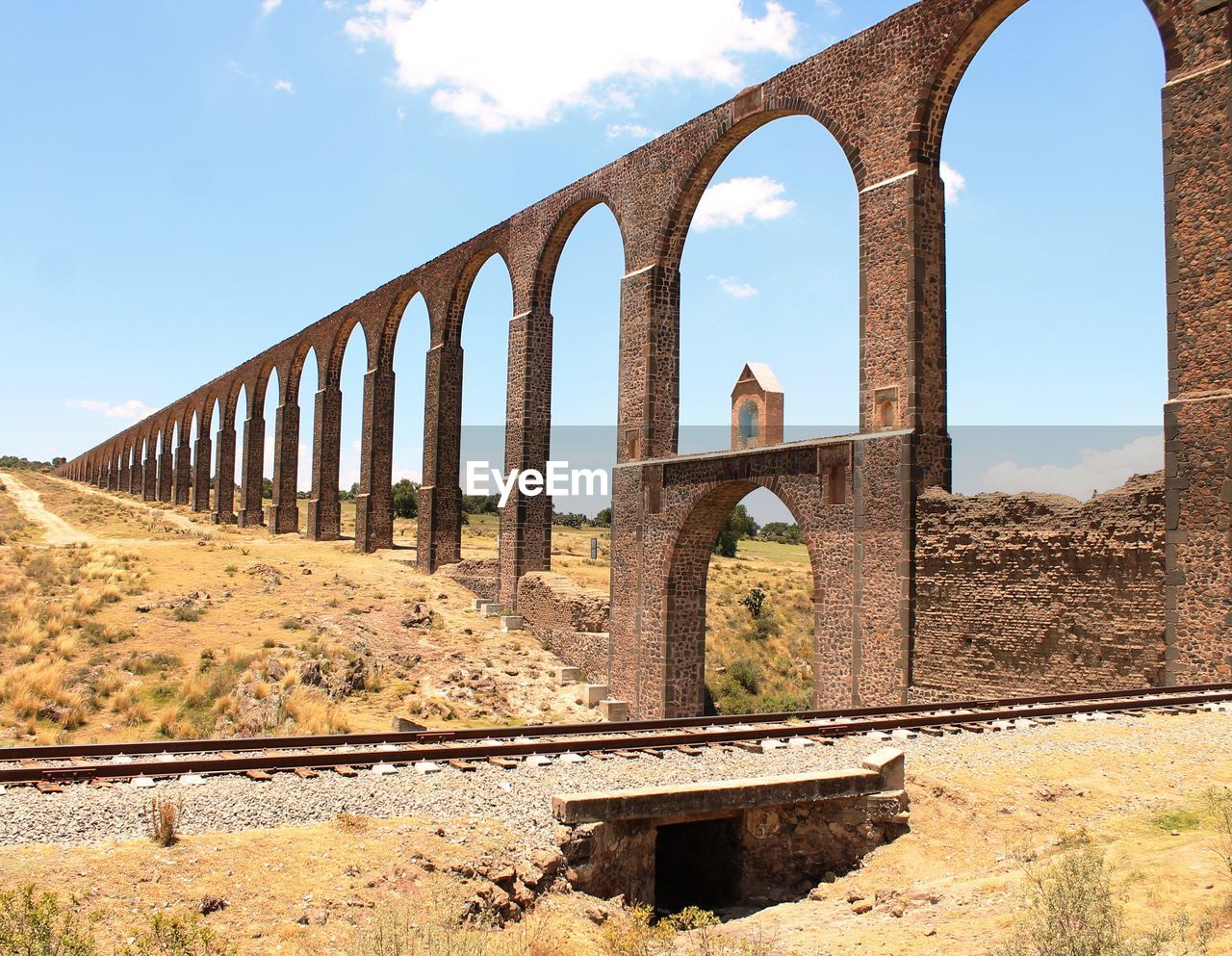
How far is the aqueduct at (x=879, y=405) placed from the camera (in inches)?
446

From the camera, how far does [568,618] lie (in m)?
22.2

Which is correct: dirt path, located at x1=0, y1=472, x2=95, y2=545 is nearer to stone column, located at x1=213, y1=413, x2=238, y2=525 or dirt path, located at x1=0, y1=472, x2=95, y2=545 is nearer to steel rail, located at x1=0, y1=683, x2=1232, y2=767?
stone column, located at x1=213, y1=413, x2=238, y2=525

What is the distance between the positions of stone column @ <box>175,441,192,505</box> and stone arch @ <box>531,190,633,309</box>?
155 ft

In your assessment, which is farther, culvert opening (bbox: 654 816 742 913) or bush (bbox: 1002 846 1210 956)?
culvert opening (bbox: 654 816 742 913)

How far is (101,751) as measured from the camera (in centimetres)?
815

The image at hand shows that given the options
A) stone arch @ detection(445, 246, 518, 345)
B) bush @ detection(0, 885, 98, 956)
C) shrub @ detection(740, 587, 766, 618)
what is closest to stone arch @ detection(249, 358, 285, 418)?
stone arch @ detection(445, 246, 518, 345)

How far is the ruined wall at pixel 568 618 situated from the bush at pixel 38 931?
16.3 metres

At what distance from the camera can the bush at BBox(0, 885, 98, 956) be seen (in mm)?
4098

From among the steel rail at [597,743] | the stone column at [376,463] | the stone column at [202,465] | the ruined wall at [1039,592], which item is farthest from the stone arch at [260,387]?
the steel rail at [597,743]

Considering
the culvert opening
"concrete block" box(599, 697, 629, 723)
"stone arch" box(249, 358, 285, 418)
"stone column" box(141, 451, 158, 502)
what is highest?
"stone arch" box(249, 358, 285, 418)

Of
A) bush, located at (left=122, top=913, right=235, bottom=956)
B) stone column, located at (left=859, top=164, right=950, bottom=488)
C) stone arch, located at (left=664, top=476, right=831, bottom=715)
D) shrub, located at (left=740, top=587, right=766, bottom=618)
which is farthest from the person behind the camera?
shrub, located at (left=740, top=587, right=766, bottom=618)

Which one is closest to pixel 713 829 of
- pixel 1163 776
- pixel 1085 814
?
pixel 1085 814

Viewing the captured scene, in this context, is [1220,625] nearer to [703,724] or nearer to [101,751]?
[703,724]

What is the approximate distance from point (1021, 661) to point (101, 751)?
10.4 metres
